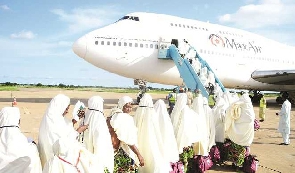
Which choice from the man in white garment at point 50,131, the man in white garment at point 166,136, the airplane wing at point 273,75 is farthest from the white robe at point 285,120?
the airplane wing at point 273,75

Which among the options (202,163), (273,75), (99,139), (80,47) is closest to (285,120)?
(202,163)

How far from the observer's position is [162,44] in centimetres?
2019

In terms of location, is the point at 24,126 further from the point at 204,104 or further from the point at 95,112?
the point at 95,112

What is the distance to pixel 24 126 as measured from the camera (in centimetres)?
1376

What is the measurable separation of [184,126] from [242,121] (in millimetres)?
1759

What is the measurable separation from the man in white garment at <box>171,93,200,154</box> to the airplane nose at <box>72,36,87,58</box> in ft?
42.0

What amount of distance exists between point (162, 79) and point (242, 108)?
42.5 ft

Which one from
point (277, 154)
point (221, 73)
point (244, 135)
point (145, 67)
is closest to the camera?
point (244, 135)

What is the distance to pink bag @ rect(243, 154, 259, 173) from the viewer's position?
802 cm

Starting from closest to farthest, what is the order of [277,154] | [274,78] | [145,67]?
1. [277,154]
2. [145,67]
3. [274,78]

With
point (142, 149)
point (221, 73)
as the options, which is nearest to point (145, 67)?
point (221, 73)

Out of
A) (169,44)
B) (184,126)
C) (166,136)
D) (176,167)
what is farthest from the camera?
(169,44)

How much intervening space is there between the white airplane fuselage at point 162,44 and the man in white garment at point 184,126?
12601 mm

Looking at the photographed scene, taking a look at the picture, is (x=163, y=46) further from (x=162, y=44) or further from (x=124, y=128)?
(x=124, y=128)
